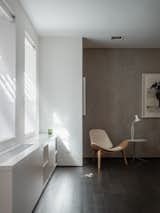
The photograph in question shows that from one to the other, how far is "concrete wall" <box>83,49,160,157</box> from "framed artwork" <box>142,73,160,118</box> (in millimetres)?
123

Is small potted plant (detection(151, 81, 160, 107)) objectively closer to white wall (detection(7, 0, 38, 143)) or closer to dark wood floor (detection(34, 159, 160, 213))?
dark wood floor (detection(34, 159, 160, 213))

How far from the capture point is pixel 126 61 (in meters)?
7.73

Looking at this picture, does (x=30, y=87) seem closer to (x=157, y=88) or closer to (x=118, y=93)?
(x=118, y=93)

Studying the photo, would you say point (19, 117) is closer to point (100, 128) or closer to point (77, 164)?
point (77, 164)

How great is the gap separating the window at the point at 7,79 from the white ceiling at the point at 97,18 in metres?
0.70

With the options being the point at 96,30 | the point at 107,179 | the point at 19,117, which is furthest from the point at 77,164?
the point at 96,30

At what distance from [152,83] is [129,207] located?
4.58m

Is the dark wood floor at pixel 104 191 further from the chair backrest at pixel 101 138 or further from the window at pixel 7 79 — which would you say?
the window at pixel 7 79

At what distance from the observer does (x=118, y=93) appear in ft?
25.3

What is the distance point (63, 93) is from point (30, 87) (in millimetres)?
902

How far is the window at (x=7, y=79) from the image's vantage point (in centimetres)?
396

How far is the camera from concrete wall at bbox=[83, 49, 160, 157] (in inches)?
303

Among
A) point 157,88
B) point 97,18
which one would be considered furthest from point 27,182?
point 157,88

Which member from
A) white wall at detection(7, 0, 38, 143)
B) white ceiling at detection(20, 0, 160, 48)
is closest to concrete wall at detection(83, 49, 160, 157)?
white ceiling at detection(20, 0, 160, 48)
